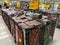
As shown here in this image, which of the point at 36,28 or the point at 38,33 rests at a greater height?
the point at 36,28

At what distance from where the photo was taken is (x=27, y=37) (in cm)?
230

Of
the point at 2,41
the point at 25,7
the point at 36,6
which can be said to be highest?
the point at 36,6

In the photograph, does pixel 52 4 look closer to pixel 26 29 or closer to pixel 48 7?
pixel 48 7

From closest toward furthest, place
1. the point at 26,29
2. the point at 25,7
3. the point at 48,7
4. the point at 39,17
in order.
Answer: the point at 26,29, the point at 39,17, the point at 25,7, the point at 48,7

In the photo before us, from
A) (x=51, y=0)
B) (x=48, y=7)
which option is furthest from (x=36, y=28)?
(x=51, y=0)

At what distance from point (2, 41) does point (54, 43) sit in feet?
6.08

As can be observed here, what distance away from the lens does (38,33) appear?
2473 millimetres

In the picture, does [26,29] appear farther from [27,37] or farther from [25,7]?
[25,7]

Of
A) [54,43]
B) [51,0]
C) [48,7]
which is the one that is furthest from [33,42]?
[51,0]

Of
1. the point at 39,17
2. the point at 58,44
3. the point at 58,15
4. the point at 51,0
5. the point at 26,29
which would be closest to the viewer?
the point at 26,29

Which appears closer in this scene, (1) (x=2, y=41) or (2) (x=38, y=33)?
(2) (x=38, y=33)

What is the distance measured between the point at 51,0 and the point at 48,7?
79 cm

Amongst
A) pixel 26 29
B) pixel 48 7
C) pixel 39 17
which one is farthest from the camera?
pixel 48 7

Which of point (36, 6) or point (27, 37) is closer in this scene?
point (27, 37)
